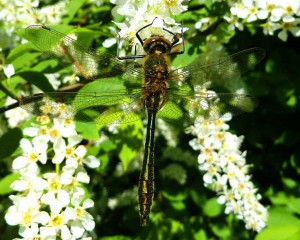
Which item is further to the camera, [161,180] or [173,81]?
[161,180]

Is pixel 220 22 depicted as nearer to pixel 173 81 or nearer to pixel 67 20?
pixel 173 81

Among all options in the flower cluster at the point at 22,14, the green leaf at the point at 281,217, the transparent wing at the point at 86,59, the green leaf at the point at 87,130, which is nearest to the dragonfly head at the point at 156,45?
the transparent wing at the point at 86,59

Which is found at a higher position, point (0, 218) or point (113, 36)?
point (113, 36)

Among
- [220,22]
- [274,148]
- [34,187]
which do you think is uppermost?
[220,22]

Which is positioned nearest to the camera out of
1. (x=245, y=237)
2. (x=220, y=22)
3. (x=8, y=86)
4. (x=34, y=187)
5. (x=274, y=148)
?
(x=34, y=187)

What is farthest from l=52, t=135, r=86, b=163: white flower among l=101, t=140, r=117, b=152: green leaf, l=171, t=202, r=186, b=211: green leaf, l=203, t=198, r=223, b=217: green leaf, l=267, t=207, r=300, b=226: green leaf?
l=267, t=207, r=300, b=226: green leaf

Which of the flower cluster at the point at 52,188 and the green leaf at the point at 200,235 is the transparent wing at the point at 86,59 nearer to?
the flower cluster at the point at 52,188

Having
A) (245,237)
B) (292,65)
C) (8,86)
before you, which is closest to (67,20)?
(8,86)
